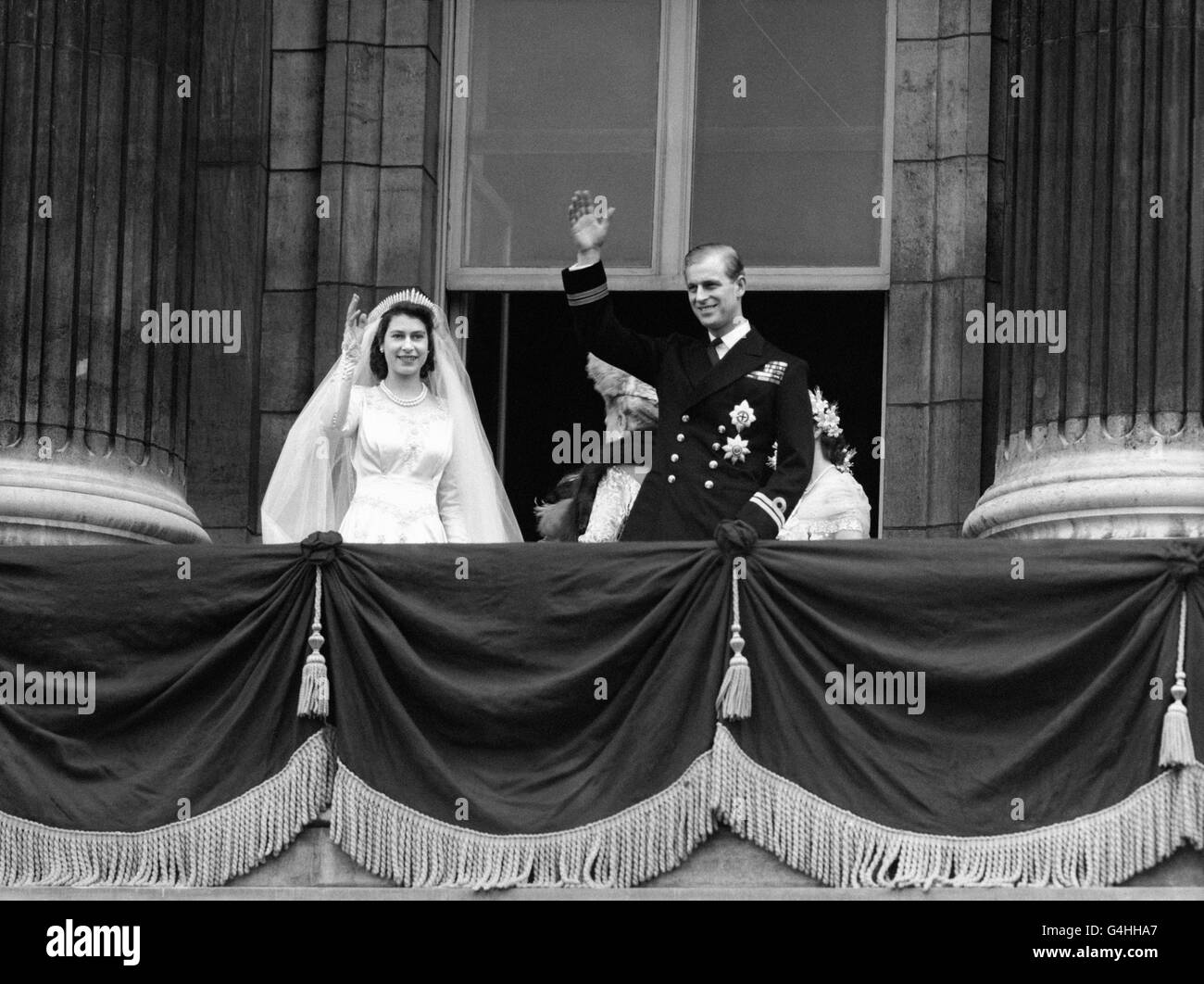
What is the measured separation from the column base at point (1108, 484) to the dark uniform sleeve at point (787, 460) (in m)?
1.16

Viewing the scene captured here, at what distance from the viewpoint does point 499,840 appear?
51.1 feet

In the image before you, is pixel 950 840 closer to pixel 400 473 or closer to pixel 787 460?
pixel 787 460

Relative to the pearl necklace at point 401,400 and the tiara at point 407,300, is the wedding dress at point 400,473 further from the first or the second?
the tiara at point 407,300

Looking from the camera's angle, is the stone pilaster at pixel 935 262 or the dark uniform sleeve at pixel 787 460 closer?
the dark uniform sleeve at pixel 787 460

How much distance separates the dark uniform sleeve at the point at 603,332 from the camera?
Answer: 1714 cm

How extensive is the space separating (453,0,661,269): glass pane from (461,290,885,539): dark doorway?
1.31ft

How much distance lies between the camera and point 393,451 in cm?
1770

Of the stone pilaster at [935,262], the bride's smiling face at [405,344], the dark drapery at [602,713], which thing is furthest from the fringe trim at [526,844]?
the stone pilaster at [935,262]

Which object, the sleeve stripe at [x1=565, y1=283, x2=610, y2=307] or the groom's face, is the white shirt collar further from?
the sleeve stripe at [x1=565, y1=283, x2=610, y2=307]

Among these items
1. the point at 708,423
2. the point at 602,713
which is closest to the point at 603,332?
the point at 708,423

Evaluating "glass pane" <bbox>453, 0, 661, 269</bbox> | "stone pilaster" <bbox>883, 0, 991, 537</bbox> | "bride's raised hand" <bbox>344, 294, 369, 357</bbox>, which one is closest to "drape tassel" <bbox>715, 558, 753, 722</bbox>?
"bride's raised hand" <bbox>344, 294, 369, 357</bbox>

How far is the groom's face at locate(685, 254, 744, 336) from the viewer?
17031mm
